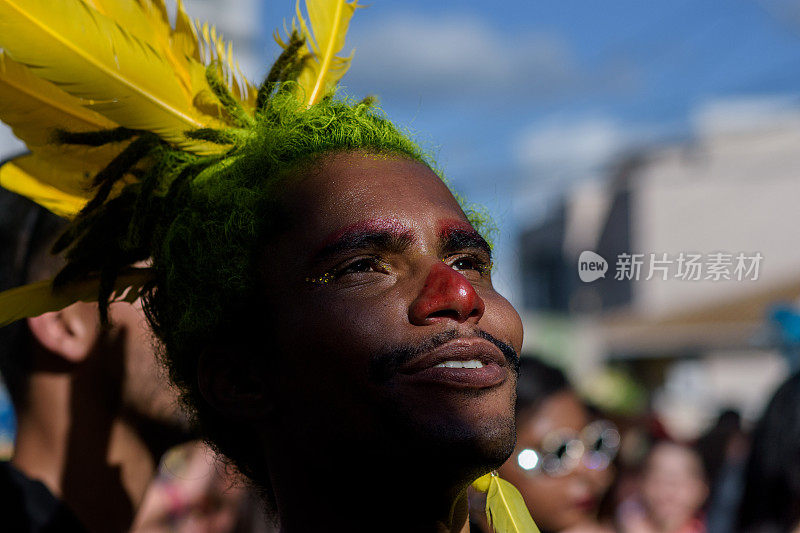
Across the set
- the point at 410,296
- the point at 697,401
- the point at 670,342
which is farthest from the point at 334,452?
the point at 670,342

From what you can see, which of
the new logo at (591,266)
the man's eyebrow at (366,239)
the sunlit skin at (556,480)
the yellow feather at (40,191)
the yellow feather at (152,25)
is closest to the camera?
the man's eyebrow at (366,239)

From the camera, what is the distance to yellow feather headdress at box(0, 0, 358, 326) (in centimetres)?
163

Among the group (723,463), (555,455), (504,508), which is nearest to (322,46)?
(504,508)

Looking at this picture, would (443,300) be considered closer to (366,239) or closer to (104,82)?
(366,239)

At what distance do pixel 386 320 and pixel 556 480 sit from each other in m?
2.46

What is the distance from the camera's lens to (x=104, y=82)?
1660 mm

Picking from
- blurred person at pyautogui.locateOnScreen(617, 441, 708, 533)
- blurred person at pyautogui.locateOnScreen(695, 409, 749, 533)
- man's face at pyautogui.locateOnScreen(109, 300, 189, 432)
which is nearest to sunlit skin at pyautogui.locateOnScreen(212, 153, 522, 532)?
man's face at pyautogui.locateOnScreen(109, 300, 189, 432)

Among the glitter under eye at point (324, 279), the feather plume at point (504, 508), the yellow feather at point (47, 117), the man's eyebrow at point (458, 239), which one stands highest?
the yellow feather at point (47, 117)

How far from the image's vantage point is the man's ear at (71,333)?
7.69ft

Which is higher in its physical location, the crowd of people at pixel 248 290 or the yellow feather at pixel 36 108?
the yellow feather at pixel 36 108

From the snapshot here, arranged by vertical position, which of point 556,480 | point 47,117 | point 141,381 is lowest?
point 556,480

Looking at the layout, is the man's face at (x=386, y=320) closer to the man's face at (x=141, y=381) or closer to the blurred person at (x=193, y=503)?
the man's face at (x=141, y=381)

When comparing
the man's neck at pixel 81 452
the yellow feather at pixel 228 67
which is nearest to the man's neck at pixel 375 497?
the yellow feather at pixel 228 67

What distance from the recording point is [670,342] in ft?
72.9
